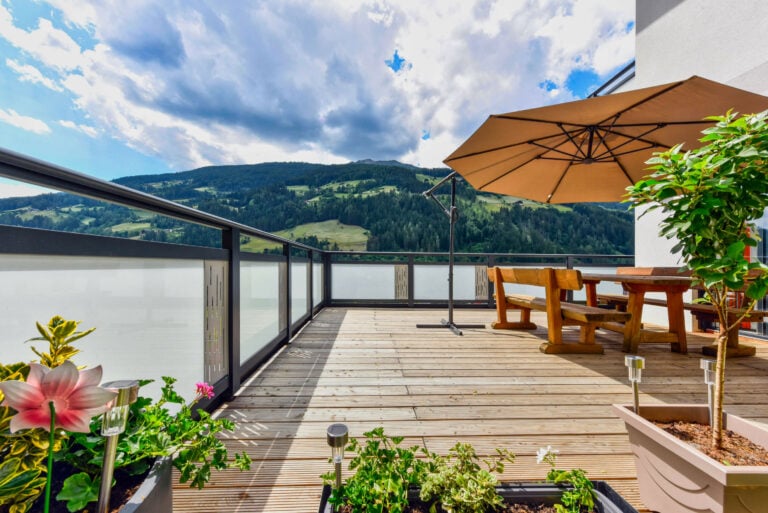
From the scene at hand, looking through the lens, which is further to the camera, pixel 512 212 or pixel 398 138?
pixel 398 138

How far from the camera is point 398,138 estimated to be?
34.4m

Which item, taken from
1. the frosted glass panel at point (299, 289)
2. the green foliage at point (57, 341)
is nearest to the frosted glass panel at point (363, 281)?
the frosted glass panel at point (299, 289)

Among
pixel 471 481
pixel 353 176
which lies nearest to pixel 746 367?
pixel 471 481

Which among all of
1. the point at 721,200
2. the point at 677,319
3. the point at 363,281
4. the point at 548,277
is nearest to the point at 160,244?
the point at 721,200

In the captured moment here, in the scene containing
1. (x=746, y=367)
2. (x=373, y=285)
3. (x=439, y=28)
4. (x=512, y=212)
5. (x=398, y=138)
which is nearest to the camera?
(x=746, y=367)

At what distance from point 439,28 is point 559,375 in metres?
9.76

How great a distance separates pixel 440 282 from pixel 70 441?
511 centimetres

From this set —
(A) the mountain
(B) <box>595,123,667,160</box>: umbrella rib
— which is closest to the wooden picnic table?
(B) <box>595,123,667,160</box>: umbrella rib

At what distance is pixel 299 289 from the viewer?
3848 mm

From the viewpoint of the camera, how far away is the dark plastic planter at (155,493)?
24.8 inches

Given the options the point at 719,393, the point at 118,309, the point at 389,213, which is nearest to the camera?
the point at 719,393

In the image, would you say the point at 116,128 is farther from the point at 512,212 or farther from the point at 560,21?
the point at 560,21

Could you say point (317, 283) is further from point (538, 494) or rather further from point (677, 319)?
point (538, 494)

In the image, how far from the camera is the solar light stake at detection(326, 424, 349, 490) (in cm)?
72
